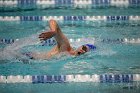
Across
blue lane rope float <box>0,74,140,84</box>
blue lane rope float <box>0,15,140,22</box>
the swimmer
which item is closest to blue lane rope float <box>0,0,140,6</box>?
blue lane rope float <box>0,15,140,22</box>

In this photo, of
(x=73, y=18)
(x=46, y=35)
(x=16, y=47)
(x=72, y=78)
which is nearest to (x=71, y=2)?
(x=73, y=18)

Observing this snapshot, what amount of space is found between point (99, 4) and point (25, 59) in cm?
371

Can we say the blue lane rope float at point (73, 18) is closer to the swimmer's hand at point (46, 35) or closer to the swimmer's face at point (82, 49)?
the swimmer's face at point (82, 49)

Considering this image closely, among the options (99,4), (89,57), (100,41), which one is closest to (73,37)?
(100,41)

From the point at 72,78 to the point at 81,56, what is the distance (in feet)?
2.48

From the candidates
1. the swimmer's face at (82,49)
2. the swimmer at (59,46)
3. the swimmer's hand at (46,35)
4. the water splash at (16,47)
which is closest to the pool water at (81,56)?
the water splash at (16,47)

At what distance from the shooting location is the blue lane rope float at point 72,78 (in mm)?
4453

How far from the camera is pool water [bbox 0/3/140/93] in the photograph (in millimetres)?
4309

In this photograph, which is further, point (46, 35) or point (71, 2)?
point (71, 2)

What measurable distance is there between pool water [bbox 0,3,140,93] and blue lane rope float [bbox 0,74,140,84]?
93mm

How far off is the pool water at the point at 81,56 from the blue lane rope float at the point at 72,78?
9 cm

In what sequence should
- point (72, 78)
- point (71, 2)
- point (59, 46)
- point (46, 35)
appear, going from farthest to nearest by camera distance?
1. point (71, 2)
2. point (59, 46)
3. point (72, 78)
4. point (46, 35)

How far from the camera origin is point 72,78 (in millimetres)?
4508

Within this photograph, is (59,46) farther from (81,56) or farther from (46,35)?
(46,35)
